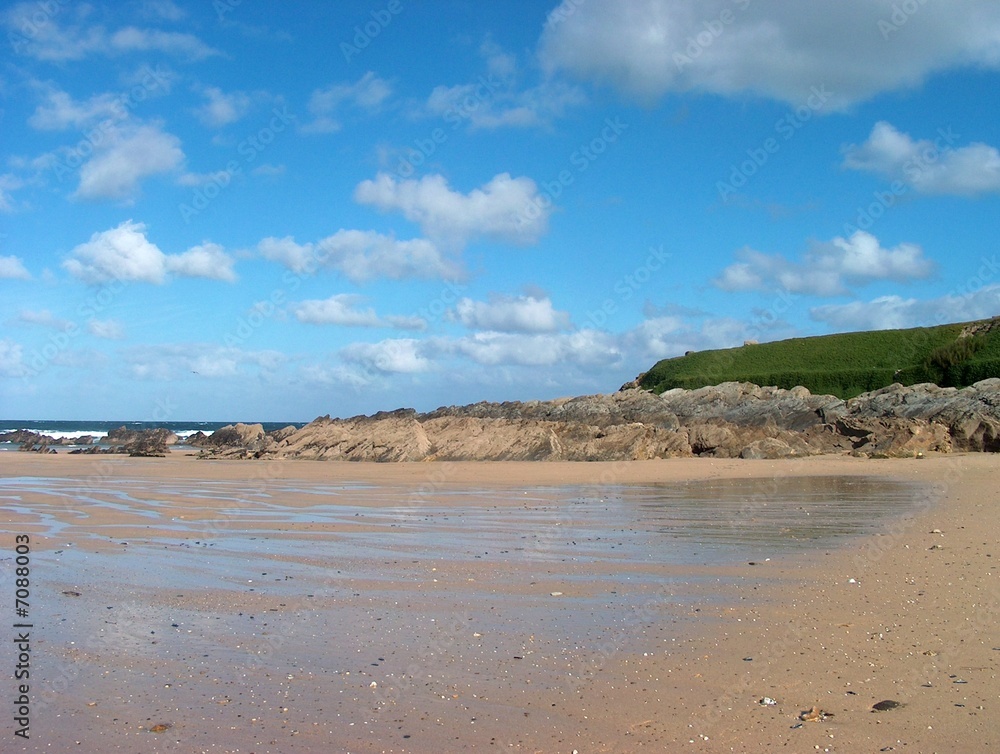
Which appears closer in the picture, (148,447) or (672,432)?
(672,432)

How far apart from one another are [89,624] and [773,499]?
12.7 metres

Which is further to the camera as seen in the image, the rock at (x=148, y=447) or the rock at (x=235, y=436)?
the rock at (x=235, y=436)

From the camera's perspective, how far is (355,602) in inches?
294

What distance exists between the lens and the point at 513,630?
649 centimetres

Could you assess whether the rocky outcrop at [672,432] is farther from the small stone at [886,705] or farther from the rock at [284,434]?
the small stone at [886,705]

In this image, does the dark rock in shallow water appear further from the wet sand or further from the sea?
the wet sand

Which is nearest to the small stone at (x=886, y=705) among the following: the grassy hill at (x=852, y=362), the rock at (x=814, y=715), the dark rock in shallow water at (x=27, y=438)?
the rock at (x=814, y=715)

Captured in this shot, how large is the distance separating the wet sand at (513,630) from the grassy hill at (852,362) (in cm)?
4335

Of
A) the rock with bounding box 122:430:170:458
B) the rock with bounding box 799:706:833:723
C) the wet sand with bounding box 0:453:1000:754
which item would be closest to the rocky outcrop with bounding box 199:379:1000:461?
the rock with bounding box 122:430:170:458

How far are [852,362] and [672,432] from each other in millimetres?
45165

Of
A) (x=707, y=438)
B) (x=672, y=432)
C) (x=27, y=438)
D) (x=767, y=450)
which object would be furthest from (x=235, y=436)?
(x=767, y=450)

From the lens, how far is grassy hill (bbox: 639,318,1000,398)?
52.4 m

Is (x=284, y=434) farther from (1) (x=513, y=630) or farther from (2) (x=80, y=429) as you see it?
(2) (x=80, y=429)

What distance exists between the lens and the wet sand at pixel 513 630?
4.58 meters
